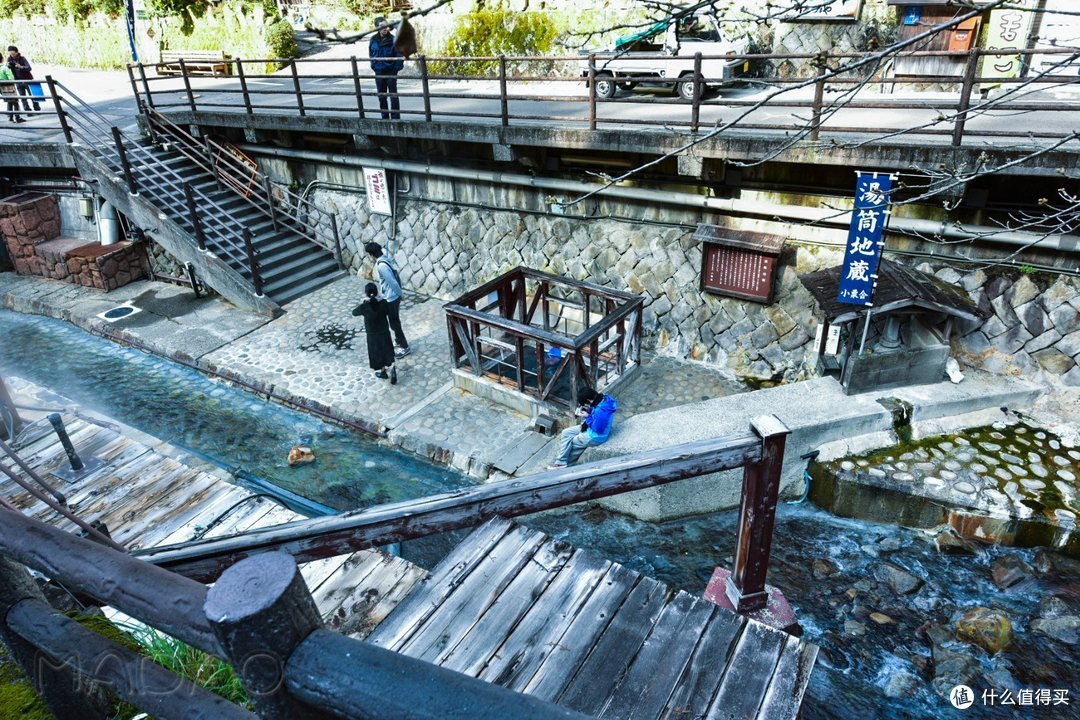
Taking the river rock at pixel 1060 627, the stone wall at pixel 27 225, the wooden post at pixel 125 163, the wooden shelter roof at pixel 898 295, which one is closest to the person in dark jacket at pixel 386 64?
the wooden post at pixel 125 163

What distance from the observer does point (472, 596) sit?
365 centimetres

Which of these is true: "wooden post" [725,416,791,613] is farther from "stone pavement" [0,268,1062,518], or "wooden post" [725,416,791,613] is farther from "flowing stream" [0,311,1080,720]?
"stone pavement" [0,268,1062,518]

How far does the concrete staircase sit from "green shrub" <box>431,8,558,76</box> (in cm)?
697

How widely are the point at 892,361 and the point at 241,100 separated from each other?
16.9 meters

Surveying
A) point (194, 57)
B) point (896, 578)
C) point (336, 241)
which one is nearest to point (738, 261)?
point (896, 578)

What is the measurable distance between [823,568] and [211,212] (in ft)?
45.8

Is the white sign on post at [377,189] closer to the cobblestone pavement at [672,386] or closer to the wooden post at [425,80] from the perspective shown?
the wooden post at [425,80]

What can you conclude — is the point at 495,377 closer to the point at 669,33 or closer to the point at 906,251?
the point at 906,251

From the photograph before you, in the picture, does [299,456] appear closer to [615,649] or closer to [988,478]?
[615,649]

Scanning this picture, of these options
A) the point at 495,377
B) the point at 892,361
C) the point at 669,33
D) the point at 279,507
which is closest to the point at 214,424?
the point at 495,377

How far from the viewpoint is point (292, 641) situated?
122cm

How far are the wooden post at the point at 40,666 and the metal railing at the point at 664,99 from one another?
13.4ft

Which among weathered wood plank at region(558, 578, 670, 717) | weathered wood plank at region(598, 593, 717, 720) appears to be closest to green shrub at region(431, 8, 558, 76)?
weathered wood plank at region(558, 578, 670, 717)

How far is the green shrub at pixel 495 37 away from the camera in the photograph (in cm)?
1819
